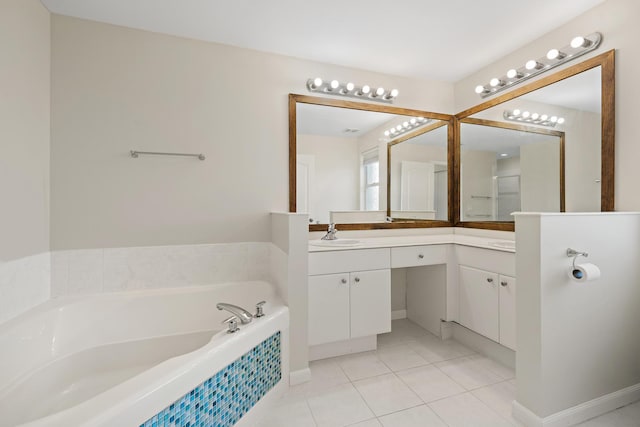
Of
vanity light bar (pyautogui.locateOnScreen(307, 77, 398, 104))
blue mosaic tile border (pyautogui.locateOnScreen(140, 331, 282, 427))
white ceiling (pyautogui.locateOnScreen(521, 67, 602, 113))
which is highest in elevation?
vanity light bar (pyautogui.locateOnScreen(307, 77, 398, 104))

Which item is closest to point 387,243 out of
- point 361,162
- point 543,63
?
point 361,162

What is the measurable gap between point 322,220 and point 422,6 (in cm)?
167

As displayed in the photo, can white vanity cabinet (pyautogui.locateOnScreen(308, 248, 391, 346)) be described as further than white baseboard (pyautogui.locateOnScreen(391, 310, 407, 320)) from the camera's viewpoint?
No

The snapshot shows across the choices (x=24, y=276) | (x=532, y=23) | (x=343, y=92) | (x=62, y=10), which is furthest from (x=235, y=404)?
(x=532, y=23)

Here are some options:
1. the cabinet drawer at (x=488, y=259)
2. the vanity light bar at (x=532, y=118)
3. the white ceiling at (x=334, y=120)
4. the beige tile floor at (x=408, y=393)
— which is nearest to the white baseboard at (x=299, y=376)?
the beige tile floor at (x=408, y=393)

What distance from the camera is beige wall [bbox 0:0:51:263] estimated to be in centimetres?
151

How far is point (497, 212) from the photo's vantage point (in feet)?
8.38

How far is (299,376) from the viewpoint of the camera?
1875mm

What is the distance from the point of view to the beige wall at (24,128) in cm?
151

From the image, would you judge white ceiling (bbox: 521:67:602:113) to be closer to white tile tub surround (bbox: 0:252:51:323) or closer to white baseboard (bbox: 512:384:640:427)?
white baseboard (bbox: 512:384:640:427)

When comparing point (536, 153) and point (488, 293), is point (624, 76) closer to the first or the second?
point (536, 153)

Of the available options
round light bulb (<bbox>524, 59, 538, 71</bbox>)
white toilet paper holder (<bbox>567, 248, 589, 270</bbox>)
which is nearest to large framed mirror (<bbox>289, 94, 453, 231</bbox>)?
round light bulb (<bbox>524, 59, 538, 71</bbox>)

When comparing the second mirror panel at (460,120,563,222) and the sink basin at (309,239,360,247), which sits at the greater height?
the second mirror panel at (460,120,563,222)

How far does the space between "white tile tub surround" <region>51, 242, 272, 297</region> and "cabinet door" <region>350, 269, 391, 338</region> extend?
0.75 metres
